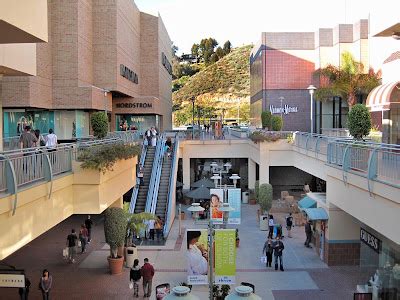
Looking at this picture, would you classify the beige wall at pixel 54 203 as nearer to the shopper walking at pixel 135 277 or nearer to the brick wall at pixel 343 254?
the shopper walking at pixel 135 277

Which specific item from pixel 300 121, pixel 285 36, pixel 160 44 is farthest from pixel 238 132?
pixel 160 44

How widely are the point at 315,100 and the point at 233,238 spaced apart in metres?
31.0

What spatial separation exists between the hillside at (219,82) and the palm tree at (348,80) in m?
82.3

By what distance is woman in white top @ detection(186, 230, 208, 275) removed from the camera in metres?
15.9

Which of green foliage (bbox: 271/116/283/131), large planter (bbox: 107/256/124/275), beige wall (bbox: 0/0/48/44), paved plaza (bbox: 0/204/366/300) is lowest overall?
paved plaza (bbox: 0/204/366/300)

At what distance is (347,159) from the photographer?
1534 centimetres

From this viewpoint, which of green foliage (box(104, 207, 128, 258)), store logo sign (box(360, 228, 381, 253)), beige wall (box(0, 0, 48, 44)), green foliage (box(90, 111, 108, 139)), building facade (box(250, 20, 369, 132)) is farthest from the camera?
building facade (box(250, 20, 369, 132))

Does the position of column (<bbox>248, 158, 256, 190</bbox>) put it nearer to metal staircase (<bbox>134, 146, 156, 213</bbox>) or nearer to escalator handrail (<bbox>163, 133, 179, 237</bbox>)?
escalator handrail (<bbox>163, 133, 179, 237</bbox>)

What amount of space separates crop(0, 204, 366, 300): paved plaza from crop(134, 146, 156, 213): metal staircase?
8.50 feet

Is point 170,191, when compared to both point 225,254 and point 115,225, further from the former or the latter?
point 225,254

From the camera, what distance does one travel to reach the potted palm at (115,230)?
61.4 feet

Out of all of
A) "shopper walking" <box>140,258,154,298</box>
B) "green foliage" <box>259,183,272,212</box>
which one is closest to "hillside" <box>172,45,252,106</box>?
"green foliage" <box>259,183,272,212</box>

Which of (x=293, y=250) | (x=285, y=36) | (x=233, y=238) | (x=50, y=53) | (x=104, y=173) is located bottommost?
(x=293, y=250)

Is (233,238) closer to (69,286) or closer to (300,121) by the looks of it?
(69,286)
